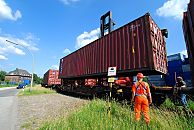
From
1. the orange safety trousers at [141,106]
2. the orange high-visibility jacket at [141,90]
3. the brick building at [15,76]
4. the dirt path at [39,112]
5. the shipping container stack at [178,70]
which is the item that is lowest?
the dirt path at [39,112]

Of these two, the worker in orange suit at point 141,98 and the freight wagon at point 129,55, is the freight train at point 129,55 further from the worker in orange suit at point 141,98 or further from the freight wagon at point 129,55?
the worker in orange suit at point 141,98

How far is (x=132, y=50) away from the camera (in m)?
8.05

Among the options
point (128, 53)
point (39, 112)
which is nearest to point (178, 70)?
point (128, 53)

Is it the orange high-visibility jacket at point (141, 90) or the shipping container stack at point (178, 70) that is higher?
the shipping container stack at point (178, 70)

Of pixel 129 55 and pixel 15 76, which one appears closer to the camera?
pixel 129 55

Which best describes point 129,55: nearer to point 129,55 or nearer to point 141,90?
point 129,55

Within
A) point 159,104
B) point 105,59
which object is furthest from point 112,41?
point 159,104

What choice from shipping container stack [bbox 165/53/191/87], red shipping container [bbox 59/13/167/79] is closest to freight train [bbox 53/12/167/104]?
red shipping container [bbox 59/13/167/79]

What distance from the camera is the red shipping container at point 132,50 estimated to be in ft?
24.0

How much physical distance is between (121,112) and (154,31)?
14.4 ft

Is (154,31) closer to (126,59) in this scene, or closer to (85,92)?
(126,59)

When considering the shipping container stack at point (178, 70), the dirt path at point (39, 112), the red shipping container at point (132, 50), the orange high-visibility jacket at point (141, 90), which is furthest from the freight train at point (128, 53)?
the shipping container stack at point (178, 70)

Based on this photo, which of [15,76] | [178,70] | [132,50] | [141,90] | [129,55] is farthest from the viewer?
[15,76]

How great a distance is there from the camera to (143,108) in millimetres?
4992
